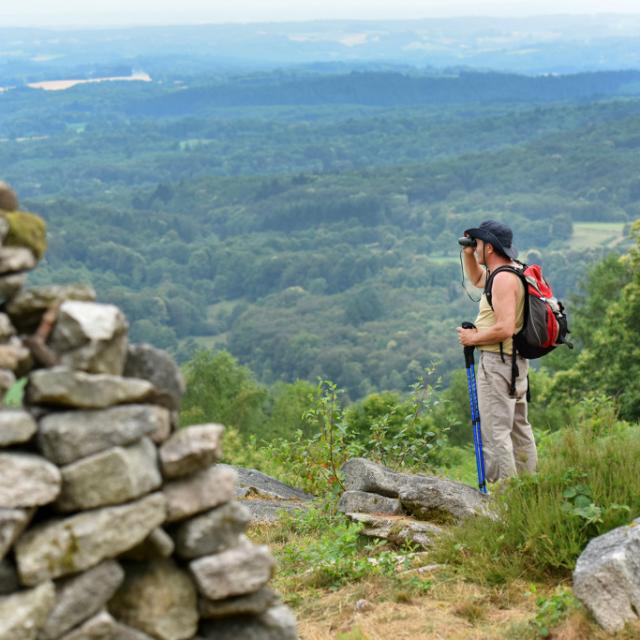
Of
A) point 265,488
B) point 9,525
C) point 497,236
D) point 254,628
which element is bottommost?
point 265,488

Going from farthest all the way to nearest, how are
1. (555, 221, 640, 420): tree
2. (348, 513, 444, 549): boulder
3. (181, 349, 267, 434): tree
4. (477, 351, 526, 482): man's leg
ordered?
(181, 349, 267, 434): tree < (555, 221, 640, 420): tree < (477, 351, 526, 482): man's leg < (348, 513, 444, 549): boulder

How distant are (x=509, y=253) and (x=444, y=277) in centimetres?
15520

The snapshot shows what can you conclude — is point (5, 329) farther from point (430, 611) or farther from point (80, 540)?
point (430, 611)

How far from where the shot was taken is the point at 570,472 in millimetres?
6453

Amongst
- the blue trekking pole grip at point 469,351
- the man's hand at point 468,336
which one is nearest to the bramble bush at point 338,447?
the blue trekking pole grip at point 469,351

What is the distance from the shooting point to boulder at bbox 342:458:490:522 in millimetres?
7629

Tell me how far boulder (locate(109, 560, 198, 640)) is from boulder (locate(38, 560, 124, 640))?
0.13m

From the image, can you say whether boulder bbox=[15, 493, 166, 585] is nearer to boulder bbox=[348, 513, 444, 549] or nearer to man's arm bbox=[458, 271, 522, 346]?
boulder bbox=[348, 513, 444, 549]

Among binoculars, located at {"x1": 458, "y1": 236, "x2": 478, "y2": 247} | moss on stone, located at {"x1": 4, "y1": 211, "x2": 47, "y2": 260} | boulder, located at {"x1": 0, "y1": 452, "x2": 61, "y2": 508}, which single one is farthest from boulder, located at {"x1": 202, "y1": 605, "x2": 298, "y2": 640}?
binoculars, located at {"x1": 458, "y1": 236, "x2": 478, "y2": 247}

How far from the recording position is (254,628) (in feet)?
13.0

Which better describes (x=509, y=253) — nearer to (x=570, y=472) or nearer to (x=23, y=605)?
(x=570, y=472)

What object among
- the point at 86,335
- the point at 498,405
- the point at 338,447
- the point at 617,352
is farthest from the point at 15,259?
the point at 617,352

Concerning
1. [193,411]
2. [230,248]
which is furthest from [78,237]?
[193,411]

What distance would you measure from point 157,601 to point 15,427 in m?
0.86
